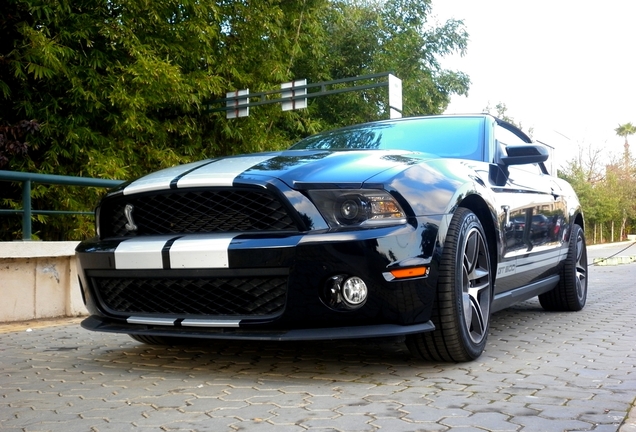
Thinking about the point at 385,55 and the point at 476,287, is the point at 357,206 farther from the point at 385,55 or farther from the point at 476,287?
the point at 385,55

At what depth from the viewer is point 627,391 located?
331 centimetres

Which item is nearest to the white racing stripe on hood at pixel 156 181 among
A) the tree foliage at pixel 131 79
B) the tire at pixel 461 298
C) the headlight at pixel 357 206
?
the headlight at pixel 357 206

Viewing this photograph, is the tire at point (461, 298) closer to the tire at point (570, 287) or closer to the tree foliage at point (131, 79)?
the tire at point (570, 287)

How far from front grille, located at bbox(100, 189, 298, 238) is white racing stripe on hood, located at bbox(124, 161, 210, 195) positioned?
1.6 inches

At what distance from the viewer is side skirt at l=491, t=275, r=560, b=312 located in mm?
4504

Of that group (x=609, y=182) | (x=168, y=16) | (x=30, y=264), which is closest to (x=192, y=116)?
(x=168, y=16)

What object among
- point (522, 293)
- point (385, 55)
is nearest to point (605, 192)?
point (385, 55)

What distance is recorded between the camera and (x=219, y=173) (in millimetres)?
3693

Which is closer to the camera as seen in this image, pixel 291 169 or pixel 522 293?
pixel 291 169

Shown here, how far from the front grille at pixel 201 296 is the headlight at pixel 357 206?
376mm

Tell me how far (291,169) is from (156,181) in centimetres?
76

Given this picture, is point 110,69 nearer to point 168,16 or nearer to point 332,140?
point 168,16

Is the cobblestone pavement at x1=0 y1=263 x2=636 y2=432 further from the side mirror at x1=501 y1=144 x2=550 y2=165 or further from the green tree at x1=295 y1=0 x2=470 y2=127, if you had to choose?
the green tree at x1=295 y1=0 x2=470 y2=127

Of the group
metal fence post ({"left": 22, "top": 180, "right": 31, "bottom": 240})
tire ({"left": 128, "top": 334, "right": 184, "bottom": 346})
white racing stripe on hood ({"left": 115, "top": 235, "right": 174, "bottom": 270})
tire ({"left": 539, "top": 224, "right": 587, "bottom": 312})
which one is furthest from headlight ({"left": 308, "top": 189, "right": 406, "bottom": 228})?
metal fence post ({"left": 22, "top": 180, "right": 31, "bottom": 240})
